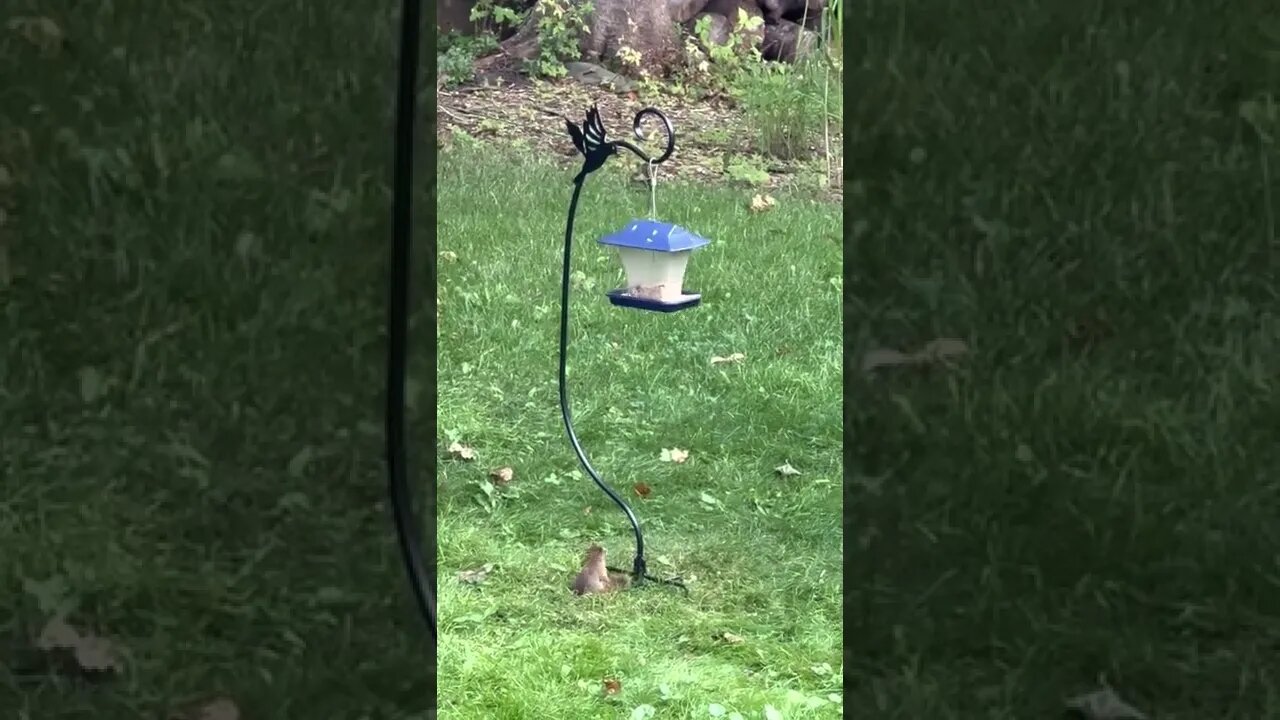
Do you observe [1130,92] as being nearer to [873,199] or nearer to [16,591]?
[873,199]

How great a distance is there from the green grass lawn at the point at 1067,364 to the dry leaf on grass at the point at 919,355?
1 cm

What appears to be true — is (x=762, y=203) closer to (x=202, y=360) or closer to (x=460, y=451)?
(x=460, y=451)

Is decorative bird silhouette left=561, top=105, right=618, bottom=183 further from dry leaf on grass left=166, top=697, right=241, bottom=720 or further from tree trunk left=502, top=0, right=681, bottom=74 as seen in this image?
tree trunk left=502, top=0, right=681, bottom=74

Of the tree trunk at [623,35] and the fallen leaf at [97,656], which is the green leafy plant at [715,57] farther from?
the fallen leaf at [97,656]

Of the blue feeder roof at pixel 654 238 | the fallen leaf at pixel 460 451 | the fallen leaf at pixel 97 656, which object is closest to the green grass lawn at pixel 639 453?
the fallen leaf at pixel 460 451

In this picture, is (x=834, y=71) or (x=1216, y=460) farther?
(x=834, y=71)

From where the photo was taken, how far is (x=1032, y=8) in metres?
1.10

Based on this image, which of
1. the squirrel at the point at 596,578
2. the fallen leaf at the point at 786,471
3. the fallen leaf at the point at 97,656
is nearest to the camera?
the fallen leaf at the point at 97,656

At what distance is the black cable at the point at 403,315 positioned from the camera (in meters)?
1.05

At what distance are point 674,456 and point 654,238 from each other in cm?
75

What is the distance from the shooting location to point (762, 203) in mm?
2119

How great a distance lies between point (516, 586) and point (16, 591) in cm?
64

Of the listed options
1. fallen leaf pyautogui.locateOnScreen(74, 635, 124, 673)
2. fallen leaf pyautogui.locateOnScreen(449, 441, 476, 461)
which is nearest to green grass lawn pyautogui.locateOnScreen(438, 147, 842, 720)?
fallen leaf pyautogui.locateOnScreen(449, 441, 476, 461)

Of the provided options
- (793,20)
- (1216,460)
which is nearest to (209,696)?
(1216,460)
